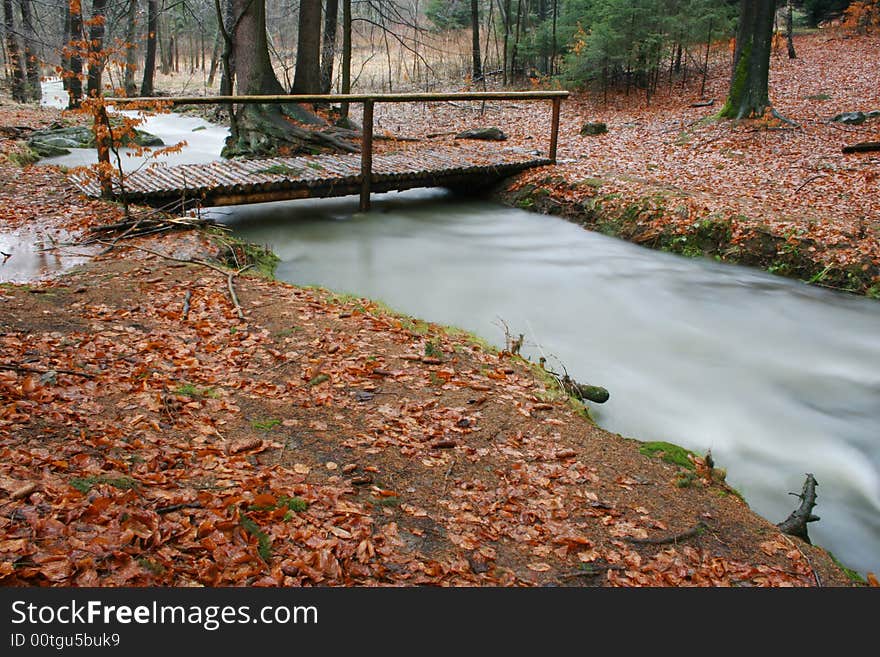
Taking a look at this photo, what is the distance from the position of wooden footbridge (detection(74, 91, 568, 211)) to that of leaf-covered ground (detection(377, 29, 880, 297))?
3.47 feet

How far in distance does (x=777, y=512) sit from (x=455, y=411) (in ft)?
8.07

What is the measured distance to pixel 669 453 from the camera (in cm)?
531

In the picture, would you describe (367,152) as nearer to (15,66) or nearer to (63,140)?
(63,140)

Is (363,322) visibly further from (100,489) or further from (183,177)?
(183,177)

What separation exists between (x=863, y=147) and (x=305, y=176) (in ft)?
33.1

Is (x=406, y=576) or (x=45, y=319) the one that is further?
(x=45, y=319)

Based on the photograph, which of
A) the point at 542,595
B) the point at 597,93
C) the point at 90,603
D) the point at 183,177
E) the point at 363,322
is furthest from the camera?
the point at 597,93

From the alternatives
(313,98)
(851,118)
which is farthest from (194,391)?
(851,118)

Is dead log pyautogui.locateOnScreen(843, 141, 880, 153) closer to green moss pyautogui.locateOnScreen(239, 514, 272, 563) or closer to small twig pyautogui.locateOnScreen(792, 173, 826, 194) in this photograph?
small twig pyautogui.locateOnScreen(792, 173, 826, 194)

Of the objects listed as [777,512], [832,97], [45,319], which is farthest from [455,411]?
[832,97]

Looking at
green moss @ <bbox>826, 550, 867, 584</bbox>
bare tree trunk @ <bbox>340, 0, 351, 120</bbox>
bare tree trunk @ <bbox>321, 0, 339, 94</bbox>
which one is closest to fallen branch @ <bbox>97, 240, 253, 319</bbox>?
green moss @ <bbox>826, 550, 867, 584</bbox>

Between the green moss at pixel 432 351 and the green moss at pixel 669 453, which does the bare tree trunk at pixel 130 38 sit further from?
the green moss at pixel 669 453

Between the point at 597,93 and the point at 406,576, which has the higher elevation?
→ the point at 597,93

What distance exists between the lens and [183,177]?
11.0m
